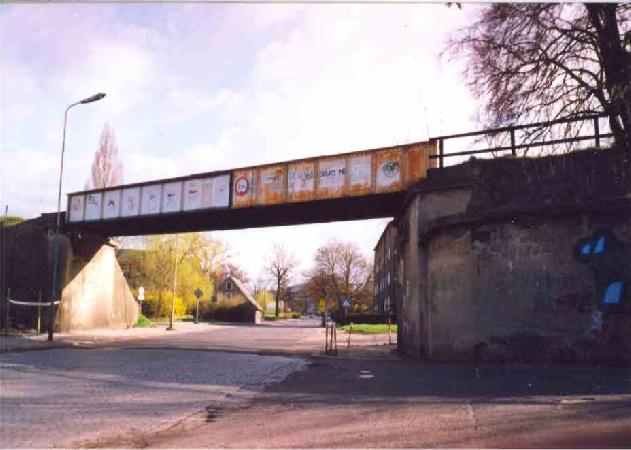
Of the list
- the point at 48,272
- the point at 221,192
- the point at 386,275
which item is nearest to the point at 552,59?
the point at 221,192

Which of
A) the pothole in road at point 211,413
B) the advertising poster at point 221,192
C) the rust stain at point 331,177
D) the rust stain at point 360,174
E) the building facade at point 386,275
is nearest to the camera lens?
the pothole in road at point 211,413

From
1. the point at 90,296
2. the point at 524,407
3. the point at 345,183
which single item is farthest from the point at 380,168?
the point at 90,296

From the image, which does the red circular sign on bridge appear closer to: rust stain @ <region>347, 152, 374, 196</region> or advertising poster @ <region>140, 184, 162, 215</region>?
advertising poster @ <region>140, 184, 162, 215</region>

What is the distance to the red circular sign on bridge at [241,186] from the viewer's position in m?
22.9

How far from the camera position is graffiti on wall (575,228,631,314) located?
1298cm

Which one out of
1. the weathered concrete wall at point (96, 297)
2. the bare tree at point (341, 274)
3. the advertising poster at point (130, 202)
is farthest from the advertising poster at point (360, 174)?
the bare tree at point (341, 274)

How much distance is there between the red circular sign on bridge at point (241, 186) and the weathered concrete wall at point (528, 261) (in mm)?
8847

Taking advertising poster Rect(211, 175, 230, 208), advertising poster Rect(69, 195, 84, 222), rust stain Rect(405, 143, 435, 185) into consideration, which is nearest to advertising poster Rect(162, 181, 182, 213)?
advertising poster Rect(211, 175, 230, 208)

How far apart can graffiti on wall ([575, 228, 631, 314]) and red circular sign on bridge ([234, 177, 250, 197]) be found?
13.1 m

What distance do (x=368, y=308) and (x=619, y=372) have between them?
63359 mm

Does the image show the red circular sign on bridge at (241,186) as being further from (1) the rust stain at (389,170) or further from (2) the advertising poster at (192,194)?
(1) the rust stain at (389,170)

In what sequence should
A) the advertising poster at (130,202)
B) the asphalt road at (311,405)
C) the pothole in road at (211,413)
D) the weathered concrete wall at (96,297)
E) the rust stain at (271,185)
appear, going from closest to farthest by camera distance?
the asphalt road at (311,405) < the pothole in road at (211,413) < the rust stain at (271,185) < the advertising poster at (130,202) < the weathered concrete wall at (96,297)

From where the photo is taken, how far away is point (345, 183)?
2022 centimetres

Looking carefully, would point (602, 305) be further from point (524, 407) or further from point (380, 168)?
point (380, 168)
